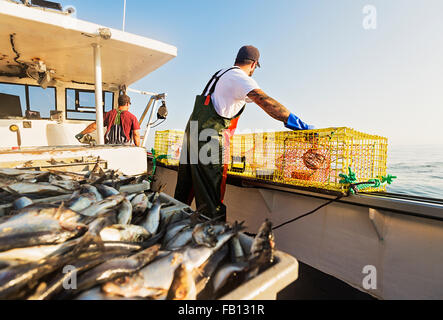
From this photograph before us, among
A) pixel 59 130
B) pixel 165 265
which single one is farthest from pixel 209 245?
pixel 59 130

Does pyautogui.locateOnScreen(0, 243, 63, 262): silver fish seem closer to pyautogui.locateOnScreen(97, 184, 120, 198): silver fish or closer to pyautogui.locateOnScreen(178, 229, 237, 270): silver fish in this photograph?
pyautogui.locateOnScreen(178, 229, 237, 270): silver fish

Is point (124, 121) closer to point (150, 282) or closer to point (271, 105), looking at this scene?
point (271, 105)

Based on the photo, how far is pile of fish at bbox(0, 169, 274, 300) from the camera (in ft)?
2.92

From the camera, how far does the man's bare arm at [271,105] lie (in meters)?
2.54

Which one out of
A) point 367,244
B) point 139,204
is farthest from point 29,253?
point 367,244

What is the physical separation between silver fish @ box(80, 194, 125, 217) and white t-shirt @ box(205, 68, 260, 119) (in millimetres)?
1614

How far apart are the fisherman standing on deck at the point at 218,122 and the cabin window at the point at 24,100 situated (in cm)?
546

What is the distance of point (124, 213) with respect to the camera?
5.30ft

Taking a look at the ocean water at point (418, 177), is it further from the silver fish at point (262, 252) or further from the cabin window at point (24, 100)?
the cabin window at point (24, 100)

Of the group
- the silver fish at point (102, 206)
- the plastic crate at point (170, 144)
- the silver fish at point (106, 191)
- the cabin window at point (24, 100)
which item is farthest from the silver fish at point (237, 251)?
the cabin window at point (24, 100)

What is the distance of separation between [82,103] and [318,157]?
687cm

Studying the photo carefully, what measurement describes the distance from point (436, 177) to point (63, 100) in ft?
55.5

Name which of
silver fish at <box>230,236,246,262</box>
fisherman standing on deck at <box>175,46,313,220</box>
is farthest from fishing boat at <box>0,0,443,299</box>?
fisherman standing on deck at <box>175,46,313,220</box>

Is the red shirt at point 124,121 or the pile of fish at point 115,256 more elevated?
the red shirt at point 124,121
